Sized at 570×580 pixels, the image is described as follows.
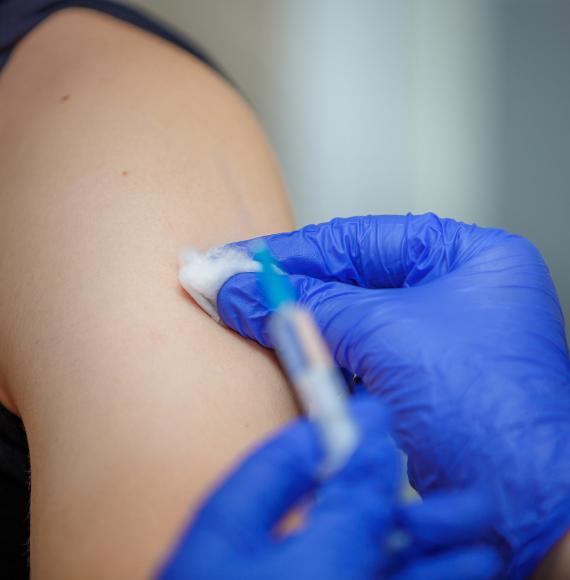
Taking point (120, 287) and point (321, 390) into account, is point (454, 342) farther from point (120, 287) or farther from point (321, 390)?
point (120, 287)

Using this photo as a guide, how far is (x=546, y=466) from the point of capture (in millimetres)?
669

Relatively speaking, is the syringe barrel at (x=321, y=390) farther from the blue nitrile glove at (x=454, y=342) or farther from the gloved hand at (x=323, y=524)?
the blue nitrile glove at (x=454, y=342)

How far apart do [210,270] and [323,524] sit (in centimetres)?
38

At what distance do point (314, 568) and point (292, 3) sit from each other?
167cm

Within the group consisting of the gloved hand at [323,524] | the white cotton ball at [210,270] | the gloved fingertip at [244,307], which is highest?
the white cotton ball at [210,270]

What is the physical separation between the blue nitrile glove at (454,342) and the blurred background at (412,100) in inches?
37.7

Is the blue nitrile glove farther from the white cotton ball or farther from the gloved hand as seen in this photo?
the gloved hand

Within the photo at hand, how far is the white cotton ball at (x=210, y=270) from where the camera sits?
789 millimetres

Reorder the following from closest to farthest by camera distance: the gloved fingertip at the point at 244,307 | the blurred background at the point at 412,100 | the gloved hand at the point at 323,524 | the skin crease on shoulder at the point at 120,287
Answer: the gloved hand at the point at 323,524 < the skin crease on shoulder at the point at 120,287 < the gloved fingertip at the point at 244,307 < the blurred background at the point at 412,100

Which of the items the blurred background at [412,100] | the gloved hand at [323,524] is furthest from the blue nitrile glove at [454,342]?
the blurred background at [412,100]

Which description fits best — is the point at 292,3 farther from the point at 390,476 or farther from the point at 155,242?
the point at 390,476

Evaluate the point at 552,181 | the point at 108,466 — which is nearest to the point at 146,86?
the point at 108,466

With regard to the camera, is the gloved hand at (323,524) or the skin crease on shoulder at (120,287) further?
the skin crease on shoulder at (120,287)

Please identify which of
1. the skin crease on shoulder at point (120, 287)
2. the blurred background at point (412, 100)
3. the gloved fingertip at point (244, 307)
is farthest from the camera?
the blurred background at point (412, 100)
